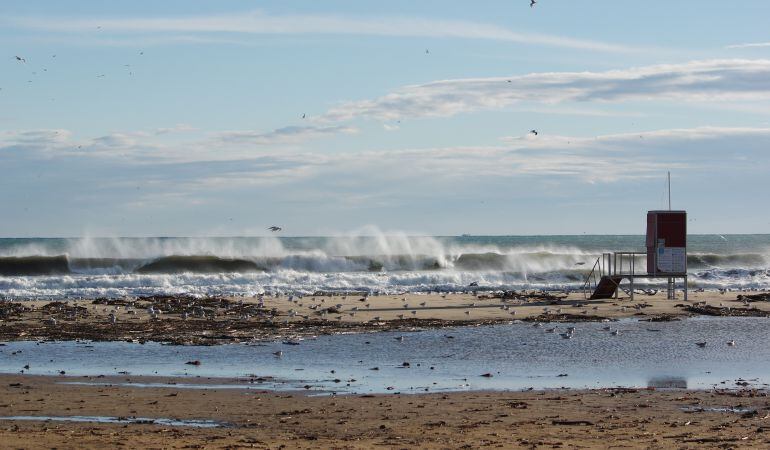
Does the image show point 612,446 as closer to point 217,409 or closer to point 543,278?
point 217,409

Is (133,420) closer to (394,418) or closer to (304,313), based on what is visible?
(394,418)

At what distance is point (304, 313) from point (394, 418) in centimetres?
1779

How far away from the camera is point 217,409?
1539 centimetres

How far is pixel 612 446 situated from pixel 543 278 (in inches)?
1860

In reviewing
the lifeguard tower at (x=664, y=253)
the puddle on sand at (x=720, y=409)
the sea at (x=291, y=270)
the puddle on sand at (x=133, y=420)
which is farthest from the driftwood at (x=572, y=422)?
the sea at (x=291, y=270)

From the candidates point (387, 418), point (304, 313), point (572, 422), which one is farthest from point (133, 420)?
point (304, 313)

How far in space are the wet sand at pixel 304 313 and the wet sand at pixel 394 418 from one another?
873 cm

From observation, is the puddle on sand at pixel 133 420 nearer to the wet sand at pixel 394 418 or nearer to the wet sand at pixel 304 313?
the wet sand at pixel 394 418

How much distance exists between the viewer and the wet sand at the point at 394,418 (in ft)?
42.0

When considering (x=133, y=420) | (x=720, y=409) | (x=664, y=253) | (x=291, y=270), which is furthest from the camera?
(x=291, y=270)

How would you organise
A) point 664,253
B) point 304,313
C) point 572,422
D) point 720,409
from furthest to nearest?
point 664,253
point 304,313
point 720,409
point 572,422

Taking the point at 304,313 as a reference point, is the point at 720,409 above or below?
above

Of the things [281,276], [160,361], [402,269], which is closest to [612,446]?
[160,361]

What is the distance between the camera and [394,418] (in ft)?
47.9
